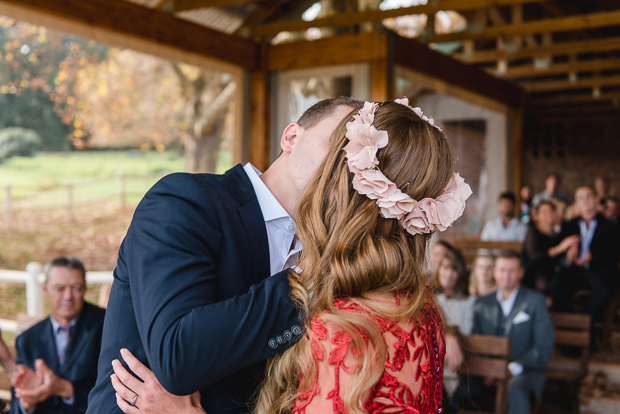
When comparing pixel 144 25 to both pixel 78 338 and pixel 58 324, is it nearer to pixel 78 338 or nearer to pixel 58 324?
pixel 58 324

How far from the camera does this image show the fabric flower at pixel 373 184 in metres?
1.14

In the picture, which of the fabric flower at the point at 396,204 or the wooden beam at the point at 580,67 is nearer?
the fabric flower at the point at 396,204

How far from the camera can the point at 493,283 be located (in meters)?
4.33

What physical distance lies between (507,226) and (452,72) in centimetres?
211

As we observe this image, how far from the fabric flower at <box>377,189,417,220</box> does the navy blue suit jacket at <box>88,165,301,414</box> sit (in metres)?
0.25

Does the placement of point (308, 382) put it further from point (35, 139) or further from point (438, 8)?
point (35, 139)

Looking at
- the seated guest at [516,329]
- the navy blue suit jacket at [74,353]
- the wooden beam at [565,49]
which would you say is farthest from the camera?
the wooden beam at [565,49]

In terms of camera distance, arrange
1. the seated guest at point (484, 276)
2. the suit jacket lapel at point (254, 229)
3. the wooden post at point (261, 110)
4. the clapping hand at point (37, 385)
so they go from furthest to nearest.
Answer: the wooden post at point (261, 110) < the seated guest at point (484, 276) < the clapping hand at point (37, 385) < the suit jacket lapel at point (254, 229)

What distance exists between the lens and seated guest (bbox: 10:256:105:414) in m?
2.57

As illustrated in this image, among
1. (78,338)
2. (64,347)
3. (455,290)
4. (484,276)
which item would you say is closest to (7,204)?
(64,347)

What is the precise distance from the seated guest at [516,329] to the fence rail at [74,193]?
5638 millimetres

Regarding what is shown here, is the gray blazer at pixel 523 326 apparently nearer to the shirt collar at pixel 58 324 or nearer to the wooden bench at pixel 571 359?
the wooden bench at pixel 571 359

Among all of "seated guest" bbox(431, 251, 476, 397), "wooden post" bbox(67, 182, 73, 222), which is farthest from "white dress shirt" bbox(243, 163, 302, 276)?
"wooden post" bbox(67, 182, 73, 222)

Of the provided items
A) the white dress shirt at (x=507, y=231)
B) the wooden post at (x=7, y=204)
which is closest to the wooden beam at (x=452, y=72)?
the white dress shirt at (x=507, y=231)
